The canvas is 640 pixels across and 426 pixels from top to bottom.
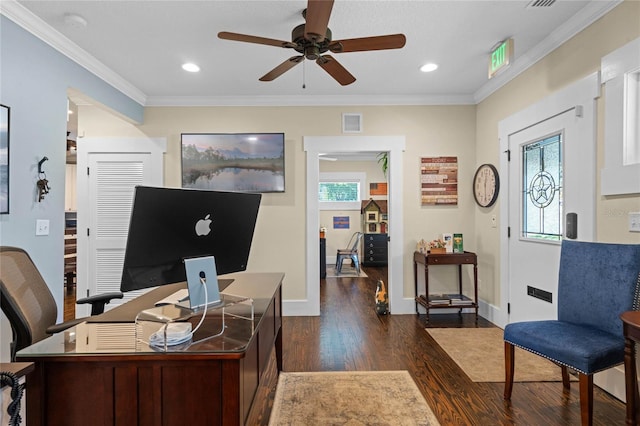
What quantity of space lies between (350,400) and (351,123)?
3167 millimetres

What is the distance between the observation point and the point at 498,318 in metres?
3.88

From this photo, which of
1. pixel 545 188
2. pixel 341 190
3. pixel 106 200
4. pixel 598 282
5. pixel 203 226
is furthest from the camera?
pixel 341 190

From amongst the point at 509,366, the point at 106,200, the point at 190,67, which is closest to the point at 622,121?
the point at 509,366

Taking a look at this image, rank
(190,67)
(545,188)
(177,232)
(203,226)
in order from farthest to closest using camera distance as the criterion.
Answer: (190,67), (545,188), (203,226), (177,232)

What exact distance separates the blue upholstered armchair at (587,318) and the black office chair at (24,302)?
2.56 metres

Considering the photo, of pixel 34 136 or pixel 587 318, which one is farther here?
pixel 34 136

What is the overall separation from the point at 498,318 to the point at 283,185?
114 inches

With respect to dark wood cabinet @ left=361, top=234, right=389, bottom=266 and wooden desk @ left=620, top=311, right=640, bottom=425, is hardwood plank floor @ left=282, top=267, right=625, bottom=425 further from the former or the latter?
dark wood cabinet @ left=361, top=234, right=389, bottom=266

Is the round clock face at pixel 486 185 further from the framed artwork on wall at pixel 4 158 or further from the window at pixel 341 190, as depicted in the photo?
the window at pixel 341 190

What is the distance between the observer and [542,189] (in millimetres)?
3176

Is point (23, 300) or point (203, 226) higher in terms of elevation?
point (203, 226)

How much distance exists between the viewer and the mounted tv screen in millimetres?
4363

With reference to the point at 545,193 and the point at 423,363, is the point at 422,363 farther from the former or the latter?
the point at 545,193

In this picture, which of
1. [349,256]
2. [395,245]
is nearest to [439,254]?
[395,245]
